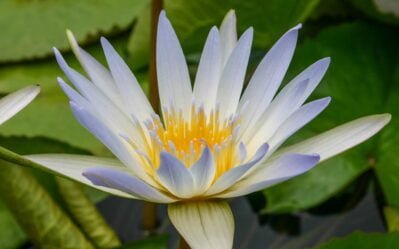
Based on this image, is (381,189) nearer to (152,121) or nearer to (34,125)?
(152,121)

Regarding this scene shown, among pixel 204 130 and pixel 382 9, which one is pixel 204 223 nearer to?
pixel 204 130

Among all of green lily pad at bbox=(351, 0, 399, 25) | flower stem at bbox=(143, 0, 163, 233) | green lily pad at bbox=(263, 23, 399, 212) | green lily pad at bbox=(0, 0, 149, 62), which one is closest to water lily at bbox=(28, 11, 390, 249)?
flower stem at bbox=(143, 0, 163, 233)

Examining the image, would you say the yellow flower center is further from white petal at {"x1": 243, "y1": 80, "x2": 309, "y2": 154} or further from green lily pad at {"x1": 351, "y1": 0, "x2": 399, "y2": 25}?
green lily pad at {"x1": 351, "y1": 0, "x2": 399, "y2": 25}

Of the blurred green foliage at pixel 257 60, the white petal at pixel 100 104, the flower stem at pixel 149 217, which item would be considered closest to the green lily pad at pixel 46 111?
the blurred green foliage at pixel 257 60

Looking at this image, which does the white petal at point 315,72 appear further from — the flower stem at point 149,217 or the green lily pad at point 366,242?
the flower stem at point 149,217

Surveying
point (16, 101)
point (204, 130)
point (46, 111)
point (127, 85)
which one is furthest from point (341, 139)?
point (46, 111)

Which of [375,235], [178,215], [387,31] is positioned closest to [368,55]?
[387,31]
